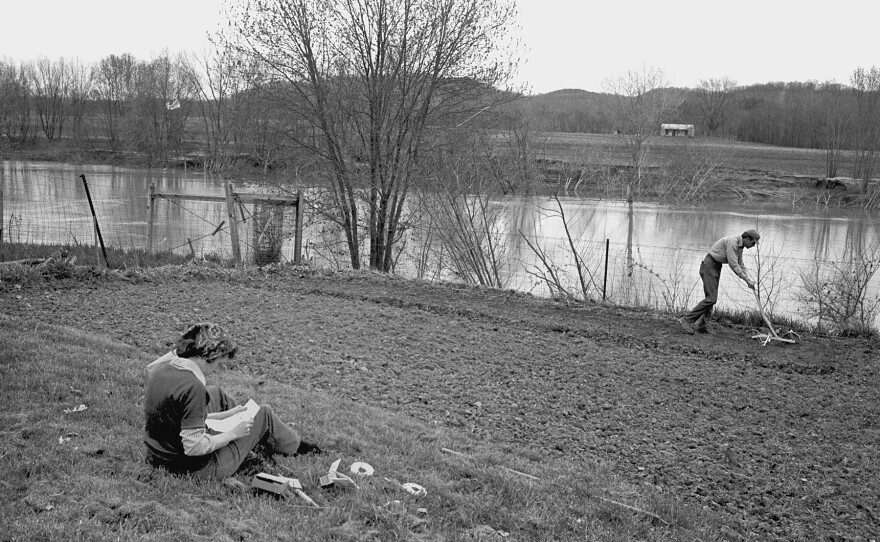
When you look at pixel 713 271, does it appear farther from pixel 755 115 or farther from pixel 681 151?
pixel 755 115

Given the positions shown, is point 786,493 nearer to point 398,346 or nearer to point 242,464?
point 242,464

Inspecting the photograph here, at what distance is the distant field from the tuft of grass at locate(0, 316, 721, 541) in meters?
23.2

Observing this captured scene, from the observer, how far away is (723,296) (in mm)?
14805

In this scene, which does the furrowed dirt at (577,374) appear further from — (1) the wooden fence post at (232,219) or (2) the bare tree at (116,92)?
(2) the bare tree at (116,92)

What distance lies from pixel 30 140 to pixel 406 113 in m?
62.7

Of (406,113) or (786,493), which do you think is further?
(406,113)

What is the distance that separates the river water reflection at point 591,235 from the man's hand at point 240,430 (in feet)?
30.1

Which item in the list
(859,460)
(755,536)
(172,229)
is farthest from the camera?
(172,229)

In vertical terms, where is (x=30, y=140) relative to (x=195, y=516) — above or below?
above

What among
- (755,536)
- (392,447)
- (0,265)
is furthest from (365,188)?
(755,536)

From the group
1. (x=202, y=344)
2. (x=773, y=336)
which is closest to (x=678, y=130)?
(x=773, y=336)

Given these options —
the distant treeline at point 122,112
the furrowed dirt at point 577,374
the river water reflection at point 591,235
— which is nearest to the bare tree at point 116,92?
the distant treeline at point 122,112

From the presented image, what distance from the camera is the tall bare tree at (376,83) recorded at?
16.5 metres

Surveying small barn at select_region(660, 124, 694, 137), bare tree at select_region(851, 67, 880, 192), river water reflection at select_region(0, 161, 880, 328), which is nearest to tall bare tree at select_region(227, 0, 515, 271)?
river water reflection at select_region(0, 161, 880, 328)
